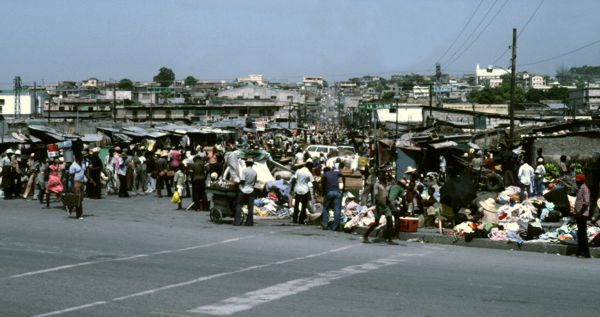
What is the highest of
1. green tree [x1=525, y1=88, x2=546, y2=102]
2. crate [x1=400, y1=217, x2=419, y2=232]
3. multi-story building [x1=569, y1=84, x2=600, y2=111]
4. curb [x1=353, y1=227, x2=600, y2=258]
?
green tree [x1=525, y1=88, x2=546, y2=102]

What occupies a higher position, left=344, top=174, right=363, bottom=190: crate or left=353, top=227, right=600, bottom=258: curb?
left=344, top=174, right=363, bottom=190: crate

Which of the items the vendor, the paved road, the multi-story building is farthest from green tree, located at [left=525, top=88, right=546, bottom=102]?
the paved road

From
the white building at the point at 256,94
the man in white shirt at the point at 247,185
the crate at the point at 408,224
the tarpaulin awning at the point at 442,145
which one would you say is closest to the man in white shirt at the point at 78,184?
the man in white shirt at the point at 247,185

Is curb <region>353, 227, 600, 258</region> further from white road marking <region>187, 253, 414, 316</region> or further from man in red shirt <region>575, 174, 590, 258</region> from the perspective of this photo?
white road marking <region>187, 253, 414, 316</region>

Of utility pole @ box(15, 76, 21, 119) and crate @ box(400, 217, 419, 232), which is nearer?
crate @ box(400, 217, 419, 232)

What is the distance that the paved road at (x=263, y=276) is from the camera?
9.69 metres

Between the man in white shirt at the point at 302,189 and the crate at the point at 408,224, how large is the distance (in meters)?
Result: 3.09

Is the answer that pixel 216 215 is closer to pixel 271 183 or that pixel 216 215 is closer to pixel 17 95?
pixel 271 183

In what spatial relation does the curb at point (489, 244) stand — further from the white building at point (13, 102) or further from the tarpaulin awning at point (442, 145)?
the white building at point (13, 102)

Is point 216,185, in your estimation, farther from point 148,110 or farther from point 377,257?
point 148,110

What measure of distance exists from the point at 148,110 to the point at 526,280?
9954cm

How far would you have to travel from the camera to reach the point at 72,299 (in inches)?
393

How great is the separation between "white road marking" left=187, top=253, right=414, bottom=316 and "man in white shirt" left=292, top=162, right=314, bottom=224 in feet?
22.5

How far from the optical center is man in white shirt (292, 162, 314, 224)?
20.2 meters
